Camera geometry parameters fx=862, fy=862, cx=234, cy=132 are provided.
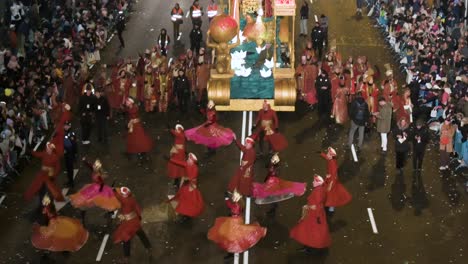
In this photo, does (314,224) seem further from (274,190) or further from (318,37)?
(318,37)

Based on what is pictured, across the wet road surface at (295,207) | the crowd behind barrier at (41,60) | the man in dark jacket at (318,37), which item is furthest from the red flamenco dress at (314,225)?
the man in dark jacket at (318,37)

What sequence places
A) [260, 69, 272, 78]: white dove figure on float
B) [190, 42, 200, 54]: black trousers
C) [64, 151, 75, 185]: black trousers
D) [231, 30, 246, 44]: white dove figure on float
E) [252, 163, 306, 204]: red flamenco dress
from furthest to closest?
1. [190, 42, 200, 54]: black trousers
2. [231, 30, 246, 44]: white dove figure on float
3. [260, 69, 272, 78]: white dove figure on float
4. [64, 151, 75, 185]: black trousers
5. [252, 163, 306, 204]: red flamenco dress

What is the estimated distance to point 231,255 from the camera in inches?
686

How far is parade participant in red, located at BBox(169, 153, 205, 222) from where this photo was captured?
17922 millimetres

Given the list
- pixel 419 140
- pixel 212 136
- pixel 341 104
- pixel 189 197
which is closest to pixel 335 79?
pixel 341 104

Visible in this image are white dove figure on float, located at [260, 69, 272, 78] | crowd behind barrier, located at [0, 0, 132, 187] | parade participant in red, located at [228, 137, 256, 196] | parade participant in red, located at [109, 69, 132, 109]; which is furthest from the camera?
white dove figure on float, located at [260, 69, 272, 78]

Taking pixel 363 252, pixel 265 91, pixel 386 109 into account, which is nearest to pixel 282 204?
pixel 363 252

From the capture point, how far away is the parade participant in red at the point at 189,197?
1792 cm

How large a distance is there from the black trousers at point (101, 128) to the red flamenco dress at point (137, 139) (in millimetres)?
1439

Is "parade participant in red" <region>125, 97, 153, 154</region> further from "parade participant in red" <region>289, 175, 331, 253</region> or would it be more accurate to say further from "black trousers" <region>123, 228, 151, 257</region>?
"parade participant in red" <region>289, 175, 331, 253</region>

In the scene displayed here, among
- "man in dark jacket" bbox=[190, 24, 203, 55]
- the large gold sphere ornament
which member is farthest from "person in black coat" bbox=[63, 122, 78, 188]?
"man in dark jacket" bbox=[190, 24, 203, 55]

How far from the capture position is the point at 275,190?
A: 18.9 metres

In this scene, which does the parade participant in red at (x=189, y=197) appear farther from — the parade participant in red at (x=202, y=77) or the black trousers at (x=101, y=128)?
the parade participant in red at (x=202, y=77)

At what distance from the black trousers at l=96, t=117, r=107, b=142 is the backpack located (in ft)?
21.6
